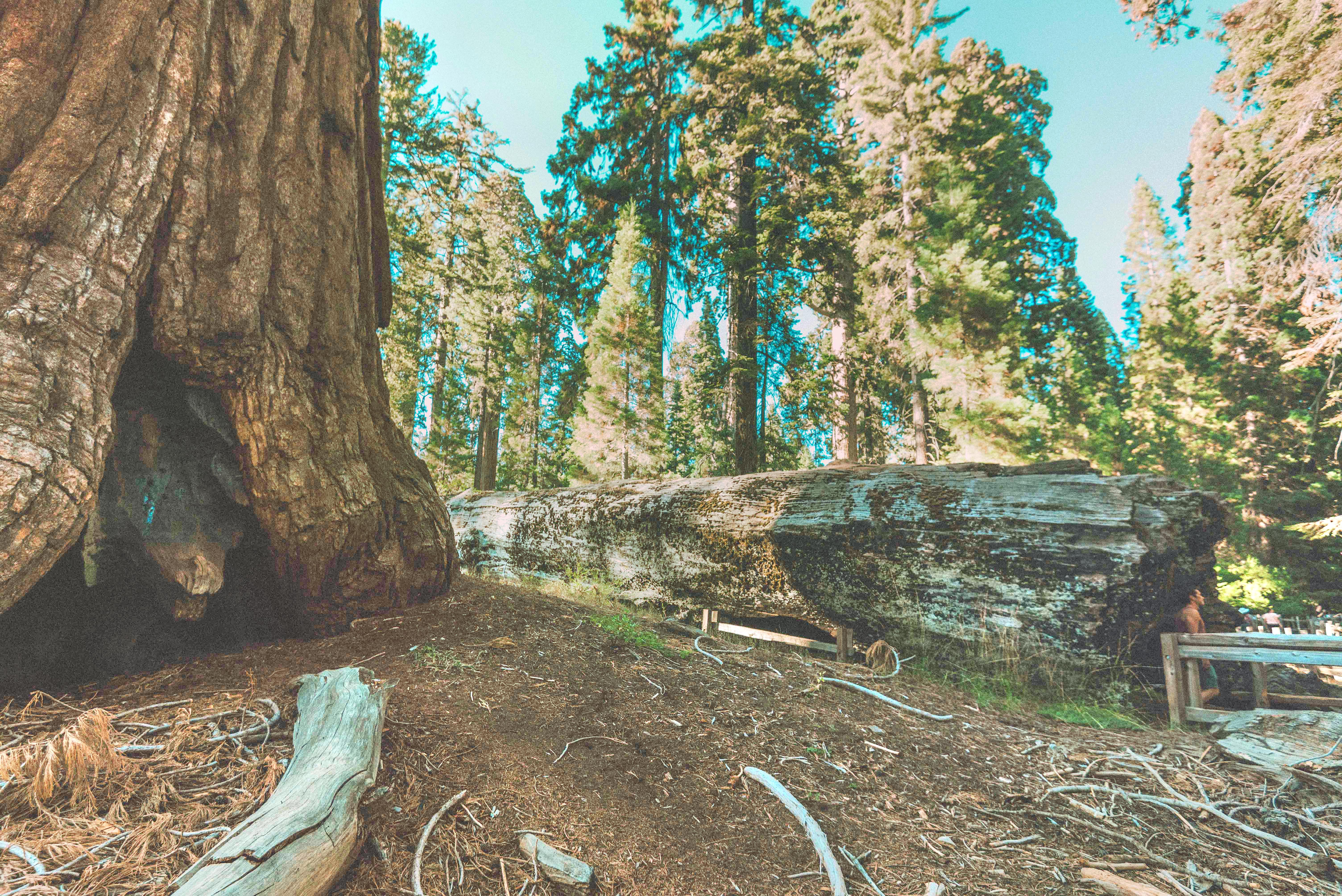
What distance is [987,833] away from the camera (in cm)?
259

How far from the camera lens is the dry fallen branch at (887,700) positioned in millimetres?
3857

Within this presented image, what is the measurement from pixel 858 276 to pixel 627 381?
23.9 ft

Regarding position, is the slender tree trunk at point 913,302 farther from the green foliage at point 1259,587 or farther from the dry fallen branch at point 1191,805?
the dry fallen branch at point 1191,805

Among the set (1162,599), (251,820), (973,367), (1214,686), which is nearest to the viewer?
(251,820)

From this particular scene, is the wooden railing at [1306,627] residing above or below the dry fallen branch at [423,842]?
below

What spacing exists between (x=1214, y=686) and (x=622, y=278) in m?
12.2

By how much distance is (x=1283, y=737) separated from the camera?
353cm

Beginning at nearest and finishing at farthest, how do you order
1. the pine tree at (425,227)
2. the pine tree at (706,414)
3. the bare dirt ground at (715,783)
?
the bare dirt ground at (715,783) < the pine tree at (425,227) < the pine tree at (706,414)

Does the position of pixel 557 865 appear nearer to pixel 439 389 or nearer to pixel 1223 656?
pixel 1223 656

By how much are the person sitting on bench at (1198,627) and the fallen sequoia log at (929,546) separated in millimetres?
145

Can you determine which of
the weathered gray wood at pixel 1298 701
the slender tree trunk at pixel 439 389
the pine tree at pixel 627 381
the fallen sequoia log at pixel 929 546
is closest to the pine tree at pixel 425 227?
the slender tree trunk at pixel 439 389

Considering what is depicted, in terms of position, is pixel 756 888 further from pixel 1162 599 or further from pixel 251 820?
pixel 1162 599

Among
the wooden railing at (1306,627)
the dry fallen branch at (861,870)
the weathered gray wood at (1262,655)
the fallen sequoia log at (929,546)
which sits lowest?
the wooden railing at (1306,627)

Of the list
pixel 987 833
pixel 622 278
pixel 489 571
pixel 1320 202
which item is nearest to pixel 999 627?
pixel 987 833
